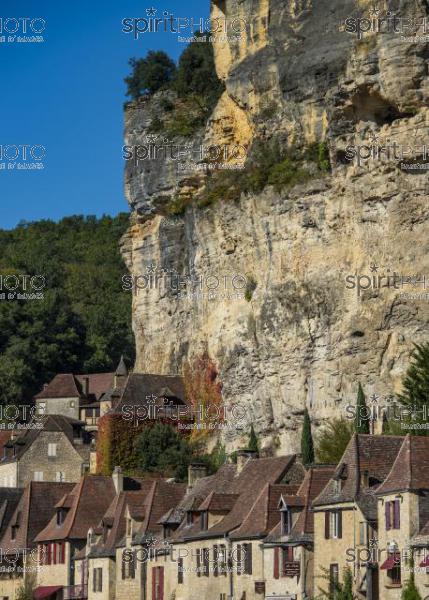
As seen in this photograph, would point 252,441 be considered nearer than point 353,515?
No

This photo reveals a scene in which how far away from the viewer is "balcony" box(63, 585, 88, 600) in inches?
2852

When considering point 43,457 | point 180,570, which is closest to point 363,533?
point 180,570

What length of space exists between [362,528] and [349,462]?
10.1 feet

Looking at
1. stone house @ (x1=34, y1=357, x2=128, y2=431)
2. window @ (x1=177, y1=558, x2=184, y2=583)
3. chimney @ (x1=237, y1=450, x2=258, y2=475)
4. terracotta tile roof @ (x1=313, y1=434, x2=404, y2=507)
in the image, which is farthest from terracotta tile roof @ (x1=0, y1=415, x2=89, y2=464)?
terracotta tile roof @ (x1=313, y1=434, x2=404, y2=507)

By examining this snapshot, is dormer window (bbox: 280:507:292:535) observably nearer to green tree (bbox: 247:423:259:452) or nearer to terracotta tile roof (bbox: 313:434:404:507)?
terracotta tile roof (bbox: 313:434:404:507)

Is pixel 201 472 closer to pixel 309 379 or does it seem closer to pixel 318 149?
pixel 309 379

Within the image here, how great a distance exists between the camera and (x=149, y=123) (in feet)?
349

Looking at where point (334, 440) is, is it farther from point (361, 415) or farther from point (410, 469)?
point (410, 469)

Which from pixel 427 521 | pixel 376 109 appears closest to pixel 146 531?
pixel 427 521

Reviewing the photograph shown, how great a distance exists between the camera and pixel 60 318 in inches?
4894

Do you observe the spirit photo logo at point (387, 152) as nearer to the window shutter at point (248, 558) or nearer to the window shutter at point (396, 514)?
the window shutter at point (248, 558)

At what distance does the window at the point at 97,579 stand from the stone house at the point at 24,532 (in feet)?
12.3

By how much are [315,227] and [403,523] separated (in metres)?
34.5

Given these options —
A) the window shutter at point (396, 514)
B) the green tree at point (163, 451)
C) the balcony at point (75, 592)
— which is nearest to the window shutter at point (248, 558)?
the window shutter at point (396, 514)
